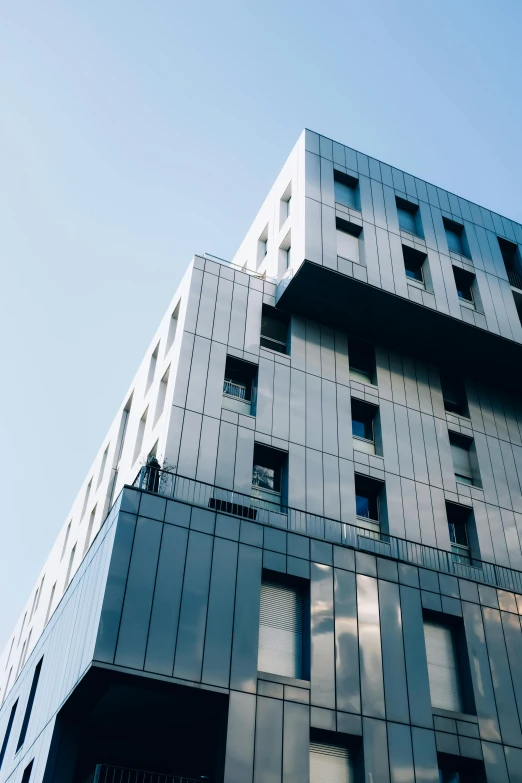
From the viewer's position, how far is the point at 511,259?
36938 millimetres

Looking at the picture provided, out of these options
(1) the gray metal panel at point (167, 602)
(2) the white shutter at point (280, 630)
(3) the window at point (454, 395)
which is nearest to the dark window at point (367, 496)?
(2) the white shutter at point (280, 630)

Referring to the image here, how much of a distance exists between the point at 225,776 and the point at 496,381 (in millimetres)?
22183

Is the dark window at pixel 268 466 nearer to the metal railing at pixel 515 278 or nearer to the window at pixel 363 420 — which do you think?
the window at pixel 363 420

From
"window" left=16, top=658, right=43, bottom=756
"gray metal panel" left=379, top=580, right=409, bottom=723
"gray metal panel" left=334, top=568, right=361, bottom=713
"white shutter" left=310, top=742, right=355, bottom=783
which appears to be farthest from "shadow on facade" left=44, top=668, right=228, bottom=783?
"gray metal panel" left=379, top=580, right=409, bottom=723

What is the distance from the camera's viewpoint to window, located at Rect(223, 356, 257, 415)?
86.6 ft

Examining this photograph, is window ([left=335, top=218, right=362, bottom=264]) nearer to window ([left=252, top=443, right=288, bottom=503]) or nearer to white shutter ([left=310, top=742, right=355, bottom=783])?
window ([left=252, top=443, right=288, bottom=503])

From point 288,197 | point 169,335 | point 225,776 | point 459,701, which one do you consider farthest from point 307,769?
point 288,197

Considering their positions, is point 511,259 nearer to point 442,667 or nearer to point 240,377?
point 240,377

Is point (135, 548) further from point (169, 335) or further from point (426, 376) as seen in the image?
point (426, 376)

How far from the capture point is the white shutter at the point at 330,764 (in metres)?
18.7

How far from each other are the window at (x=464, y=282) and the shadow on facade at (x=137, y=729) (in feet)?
71.8

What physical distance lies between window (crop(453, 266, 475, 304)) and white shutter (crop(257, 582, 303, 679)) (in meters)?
18.0

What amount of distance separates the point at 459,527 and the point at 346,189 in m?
16.0

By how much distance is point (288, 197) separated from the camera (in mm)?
34656
